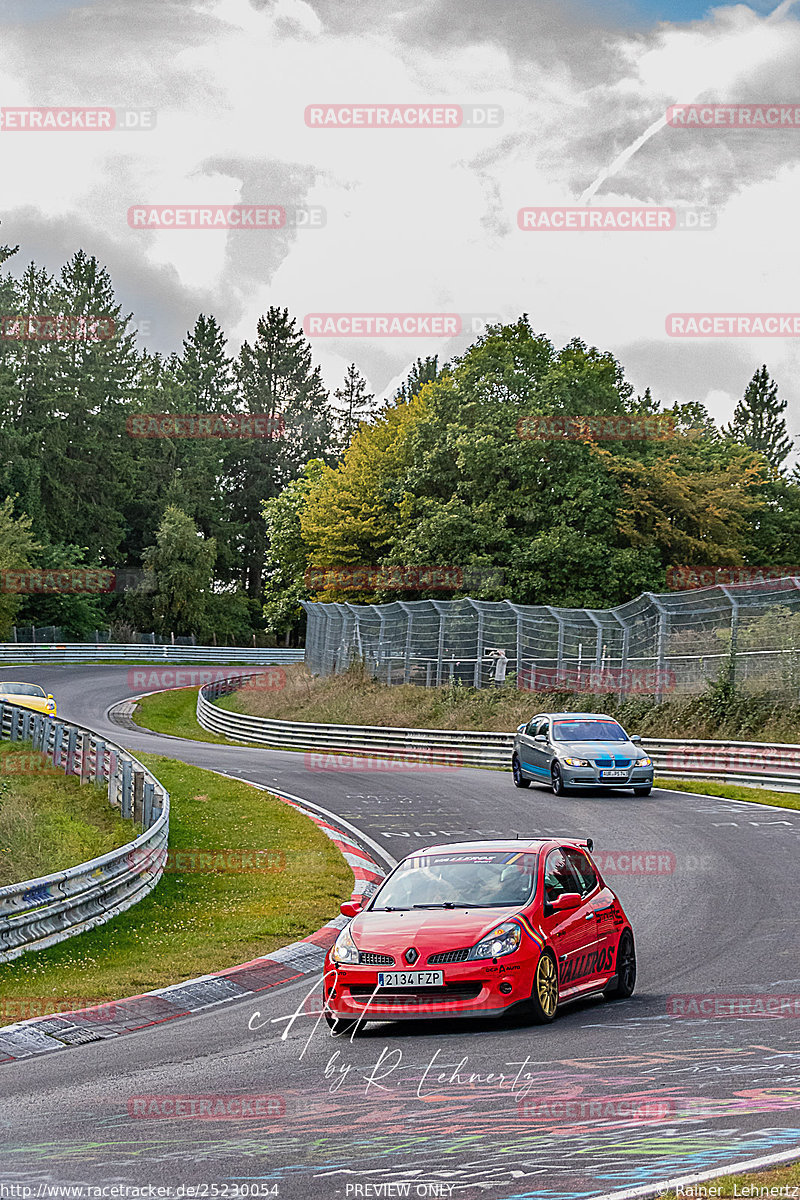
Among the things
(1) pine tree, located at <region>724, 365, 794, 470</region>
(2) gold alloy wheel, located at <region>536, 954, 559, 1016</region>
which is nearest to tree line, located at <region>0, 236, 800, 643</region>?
(1) pine tree, located at <region>724, 365, 794, 470</region>

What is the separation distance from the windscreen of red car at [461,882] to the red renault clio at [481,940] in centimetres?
1

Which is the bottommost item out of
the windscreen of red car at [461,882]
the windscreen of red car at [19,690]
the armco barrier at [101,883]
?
the windscreen of red car at [19,690]

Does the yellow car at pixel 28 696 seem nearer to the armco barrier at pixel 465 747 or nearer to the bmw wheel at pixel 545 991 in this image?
the armco barrier at pixel 465 747

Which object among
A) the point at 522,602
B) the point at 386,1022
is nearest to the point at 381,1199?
the point at 386,1022

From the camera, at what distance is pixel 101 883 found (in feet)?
47.3

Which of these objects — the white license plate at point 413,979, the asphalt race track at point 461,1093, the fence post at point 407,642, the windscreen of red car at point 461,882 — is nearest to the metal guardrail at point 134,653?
the fence post at point 407,642

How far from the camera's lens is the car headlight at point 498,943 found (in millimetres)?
9453

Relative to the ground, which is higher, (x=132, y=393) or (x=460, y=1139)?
(x=132, y=393)

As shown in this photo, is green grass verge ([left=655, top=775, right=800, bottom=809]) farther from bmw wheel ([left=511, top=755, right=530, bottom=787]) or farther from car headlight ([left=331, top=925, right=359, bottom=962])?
car headlight ([left=331, top=925, right=359, bottom=962])

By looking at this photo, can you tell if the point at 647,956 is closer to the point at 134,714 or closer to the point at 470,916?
the point at 470,916

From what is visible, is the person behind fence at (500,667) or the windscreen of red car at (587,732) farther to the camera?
the person behind fence at (500,667)

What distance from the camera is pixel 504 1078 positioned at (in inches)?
316

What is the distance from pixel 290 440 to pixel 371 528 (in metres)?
56.6

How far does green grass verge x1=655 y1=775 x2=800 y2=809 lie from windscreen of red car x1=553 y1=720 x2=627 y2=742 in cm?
183
